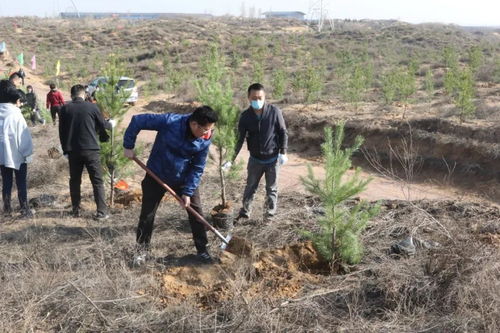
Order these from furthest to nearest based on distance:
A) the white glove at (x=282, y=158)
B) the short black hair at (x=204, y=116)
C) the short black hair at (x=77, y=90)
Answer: the short black hair at (x=77, y=90), the white glove at (x=282, y=158), the short black hair at (x=204, y=116)

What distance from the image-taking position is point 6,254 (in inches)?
185

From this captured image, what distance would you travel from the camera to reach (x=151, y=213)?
14.6ft

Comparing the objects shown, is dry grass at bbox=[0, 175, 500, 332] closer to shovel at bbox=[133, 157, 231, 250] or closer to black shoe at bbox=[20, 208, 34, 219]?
shovel at bbox=[133, 157, 231, 250]

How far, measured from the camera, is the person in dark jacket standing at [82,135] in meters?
5.52

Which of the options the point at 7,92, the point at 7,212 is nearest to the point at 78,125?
the point at 7,92

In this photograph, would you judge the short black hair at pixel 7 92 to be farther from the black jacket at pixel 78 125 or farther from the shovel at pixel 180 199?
the shovel at pixel 180 199

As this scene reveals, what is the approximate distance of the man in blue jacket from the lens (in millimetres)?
4156

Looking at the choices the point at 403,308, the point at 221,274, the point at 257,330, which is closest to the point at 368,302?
the point at 403,308

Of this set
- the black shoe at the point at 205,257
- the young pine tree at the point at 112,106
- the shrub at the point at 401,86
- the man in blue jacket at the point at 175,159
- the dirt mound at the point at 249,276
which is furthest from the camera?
the shrub at the point at 401,86

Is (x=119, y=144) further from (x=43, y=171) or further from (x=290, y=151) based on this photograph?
(x=290, y=151)

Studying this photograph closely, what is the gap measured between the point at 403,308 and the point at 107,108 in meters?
4.59

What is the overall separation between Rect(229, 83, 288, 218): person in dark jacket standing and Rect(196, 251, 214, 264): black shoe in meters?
1.22

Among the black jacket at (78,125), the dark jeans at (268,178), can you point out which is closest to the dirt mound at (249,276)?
the dark jeans at (268,178)

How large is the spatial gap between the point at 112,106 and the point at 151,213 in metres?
2.44
